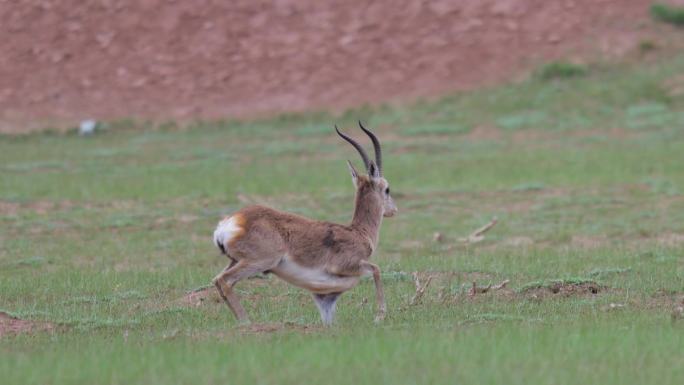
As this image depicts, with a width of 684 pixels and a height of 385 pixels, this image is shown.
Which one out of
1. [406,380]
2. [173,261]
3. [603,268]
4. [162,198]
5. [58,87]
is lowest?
[58,87]

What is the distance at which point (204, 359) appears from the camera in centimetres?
724

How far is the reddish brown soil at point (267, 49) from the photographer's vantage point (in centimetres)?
2811

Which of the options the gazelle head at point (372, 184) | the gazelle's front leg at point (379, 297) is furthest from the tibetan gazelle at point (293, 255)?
the gazelle head at point (372, 184)

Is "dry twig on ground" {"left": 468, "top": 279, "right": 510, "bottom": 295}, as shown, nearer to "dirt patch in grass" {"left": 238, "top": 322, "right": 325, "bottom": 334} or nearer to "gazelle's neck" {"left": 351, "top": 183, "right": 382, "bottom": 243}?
"gazelle's neck" {"left": 351, "top": 183, "right": 382, "bottom": 243}

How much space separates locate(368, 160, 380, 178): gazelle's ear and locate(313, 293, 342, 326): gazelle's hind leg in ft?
3.88

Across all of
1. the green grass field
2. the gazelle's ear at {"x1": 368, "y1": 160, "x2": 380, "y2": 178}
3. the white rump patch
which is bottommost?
the green grass field

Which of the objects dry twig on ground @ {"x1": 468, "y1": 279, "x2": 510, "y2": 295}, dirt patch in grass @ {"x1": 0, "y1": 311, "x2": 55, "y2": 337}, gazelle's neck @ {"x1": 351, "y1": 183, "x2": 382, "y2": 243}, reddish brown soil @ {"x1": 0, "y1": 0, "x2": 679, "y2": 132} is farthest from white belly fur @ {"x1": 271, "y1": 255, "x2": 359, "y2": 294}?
reddish brown soil @ {"x1": 0, "y1": 0, "x2": 679, "y2": 132}

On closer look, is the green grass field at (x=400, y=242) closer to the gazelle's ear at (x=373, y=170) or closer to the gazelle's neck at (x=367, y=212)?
the gazelle's neck at (x=367, y=212)

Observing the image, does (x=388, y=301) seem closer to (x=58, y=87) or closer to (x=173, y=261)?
(x=173, y=261)

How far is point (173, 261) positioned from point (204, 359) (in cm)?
651

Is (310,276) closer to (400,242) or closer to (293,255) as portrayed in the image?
(293,255)

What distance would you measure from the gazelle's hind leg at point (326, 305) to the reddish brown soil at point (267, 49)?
60.9 ft

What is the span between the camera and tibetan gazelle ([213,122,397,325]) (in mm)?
8961

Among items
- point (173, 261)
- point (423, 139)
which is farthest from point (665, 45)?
point (173, 261)
